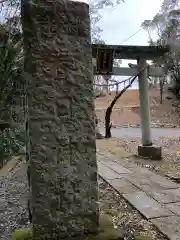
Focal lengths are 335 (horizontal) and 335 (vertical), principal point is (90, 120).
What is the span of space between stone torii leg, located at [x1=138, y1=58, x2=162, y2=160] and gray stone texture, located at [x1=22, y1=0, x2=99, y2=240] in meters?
→ 5.09

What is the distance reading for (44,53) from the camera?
7.32ft

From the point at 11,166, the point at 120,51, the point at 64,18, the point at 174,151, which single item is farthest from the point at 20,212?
the point at 174,151

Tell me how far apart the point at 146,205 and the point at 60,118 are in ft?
5.79

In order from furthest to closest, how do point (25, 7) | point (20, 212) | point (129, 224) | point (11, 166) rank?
point (11, 166), point (20, 212), point (129, 224), point (25, 7)

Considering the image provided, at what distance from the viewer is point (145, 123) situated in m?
7.56

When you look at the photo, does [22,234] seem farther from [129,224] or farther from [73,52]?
[73,52]

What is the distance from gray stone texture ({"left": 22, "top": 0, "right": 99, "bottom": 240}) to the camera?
222 centimetres

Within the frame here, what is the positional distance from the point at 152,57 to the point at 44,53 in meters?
5.89

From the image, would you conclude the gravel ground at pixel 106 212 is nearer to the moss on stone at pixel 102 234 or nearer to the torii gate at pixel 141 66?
the moss on stone at pixel 102 234

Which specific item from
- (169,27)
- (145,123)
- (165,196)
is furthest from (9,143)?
(169,27)

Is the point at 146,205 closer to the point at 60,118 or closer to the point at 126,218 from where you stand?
the point at 126,218

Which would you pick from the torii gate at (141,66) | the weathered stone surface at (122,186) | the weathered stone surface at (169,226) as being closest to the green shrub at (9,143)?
the torii gate at (141,66)

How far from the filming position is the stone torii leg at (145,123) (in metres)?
7.28

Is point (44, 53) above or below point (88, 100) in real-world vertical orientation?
above
